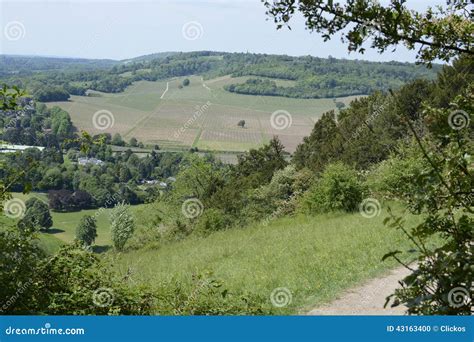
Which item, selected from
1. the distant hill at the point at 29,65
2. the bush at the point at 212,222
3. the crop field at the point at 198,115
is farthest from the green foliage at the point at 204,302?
the crop field at the point at 198,115

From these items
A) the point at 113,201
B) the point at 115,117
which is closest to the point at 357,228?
the point at 113,201

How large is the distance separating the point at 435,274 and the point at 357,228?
14.5m

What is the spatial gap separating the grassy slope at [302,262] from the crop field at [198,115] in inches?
2256

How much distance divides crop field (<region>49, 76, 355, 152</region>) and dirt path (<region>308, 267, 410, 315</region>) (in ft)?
212

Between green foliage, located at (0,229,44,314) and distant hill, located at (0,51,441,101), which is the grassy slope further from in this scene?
distant hill, located at (0,51,441,101)

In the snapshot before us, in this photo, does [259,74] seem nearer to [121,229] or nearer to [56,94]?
[56,94]

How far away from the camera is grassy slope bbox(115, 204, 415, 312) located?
31.9 ft

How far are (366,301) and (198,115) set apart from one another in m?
96.5

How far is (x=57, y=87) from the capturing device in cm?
8375

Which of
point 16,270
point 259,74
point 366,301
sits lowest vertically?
point 366,301

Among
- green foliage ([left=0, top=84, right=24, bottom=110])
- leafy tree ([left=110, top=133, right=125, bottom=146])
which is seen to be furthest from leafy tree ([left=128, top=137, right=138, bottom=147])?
green foliage ([left=0, top=84, right=24, bottom=110])

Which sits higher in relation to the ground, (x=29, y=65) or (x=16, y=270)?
(x=29, y=65)

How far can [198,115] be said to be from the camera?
104m

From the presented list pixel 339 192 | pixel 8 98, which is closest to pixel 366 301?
pixel 8 98
